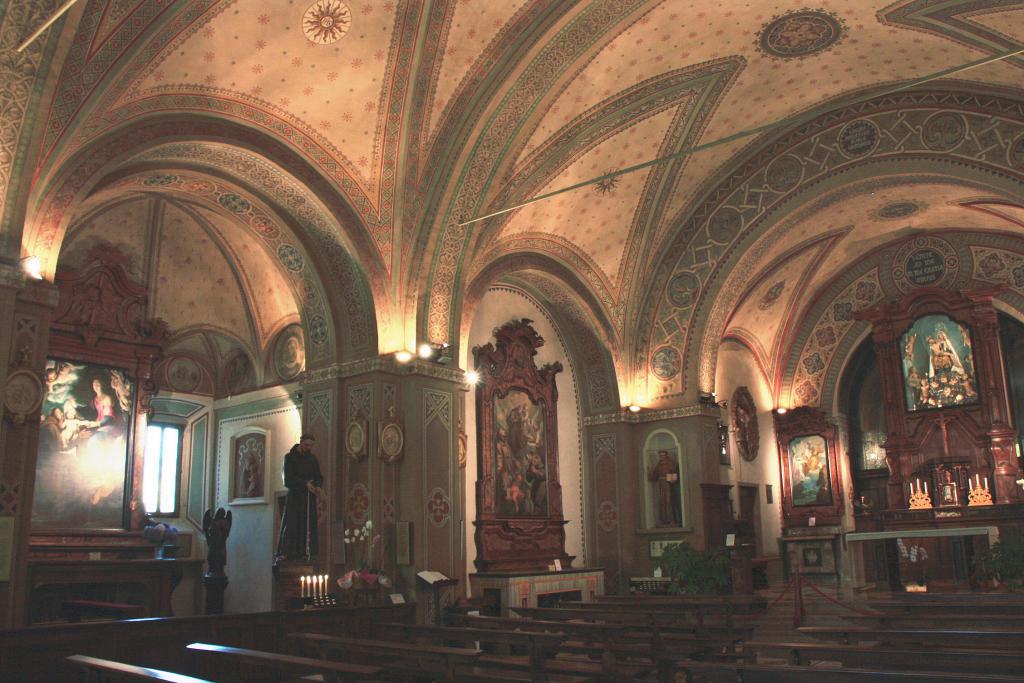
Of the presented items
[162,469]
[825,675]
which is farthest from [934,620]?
[162,469]

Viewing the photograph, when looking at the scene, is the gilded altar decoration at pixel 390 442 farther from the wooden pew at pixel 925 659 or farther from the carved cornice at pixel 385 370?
the wooden pew at pixel 925 659

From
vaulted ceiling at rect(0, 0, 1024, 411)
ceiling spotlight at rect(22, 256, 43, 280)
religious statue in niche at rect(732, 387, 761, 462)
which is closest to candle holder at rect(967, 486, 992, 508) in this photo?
religious statue in niche at rect(732, 387, 761, 462)

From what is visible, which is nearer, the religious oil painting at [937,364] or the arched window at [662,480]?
the arched window at [662,480]

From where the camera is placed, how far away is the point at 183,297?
16.6 meters

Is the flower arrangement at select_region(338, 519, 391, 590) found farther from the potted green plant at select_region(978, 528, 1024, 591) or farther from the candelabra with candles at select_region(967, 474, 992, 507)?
the candelabra with candles at select_region(967, 474, 992, 507)

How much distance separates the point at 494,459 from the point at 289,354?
414cm

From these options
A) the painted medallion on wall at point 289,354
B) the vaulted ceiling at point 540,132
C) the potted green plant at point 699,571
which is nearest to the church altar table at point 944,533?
the potted green plant at point 699,571

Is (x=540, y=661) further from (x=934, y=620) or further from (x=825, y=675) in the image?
(x=934, y=620)

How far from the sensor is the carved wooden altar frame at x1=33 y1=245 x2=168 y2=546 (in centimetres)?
1459

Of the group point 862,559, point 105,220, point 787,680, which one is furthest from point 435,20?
point 862,559

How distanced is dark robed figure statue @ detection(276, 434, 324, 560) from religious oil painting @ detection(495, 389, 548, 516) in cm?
456

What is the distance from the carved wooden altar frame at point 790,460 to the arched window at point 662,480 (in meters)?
5.92

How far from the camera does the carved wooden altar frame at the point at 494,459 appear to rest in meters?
16.1

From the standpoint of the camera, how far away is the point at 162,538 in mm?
14672
